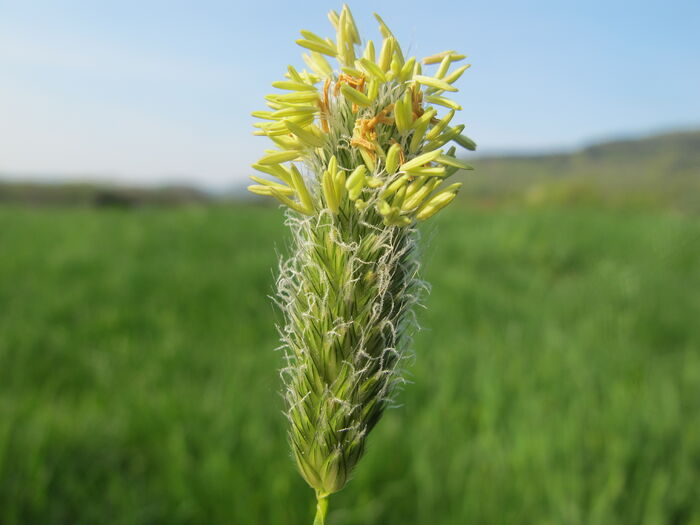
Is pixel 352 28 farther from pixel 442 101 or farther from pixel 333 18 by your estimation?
pixel 442 101

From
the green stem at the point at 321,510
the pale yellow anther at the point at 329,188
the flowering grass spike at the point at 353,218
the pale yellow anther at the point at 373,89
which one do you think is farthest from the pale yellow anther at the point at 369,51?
the green stem at the point at 321,510

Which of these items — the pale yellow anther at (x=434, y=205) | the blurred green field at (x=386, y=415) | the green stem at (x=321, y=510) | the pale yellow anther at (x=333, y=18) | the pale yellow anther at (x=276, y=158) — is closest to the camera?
the green stem at (x=321, y=510)

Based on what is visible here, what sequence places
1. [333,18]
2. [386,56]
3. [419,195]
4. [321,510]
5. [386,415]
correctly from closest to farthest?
[321,510]
[419,195]
[386,56]
[333,18]
[386,415]

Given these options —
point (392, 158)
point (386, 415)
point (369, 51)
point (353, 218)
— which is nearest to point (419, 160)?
point (392, 158)

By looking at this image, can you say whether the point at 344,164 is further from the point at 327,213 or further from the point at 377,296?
the point at 377,296

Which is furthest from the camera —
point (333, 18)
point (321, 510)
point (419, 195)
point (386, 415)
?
point (386, 415)

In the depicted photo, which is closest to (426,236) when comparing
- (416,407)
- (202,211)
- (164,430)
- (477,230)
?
(164,430)

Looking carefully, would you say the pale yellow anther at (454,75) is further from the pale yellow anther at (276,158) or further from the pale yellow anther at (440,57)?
the pale yellow anther at (276,158)
